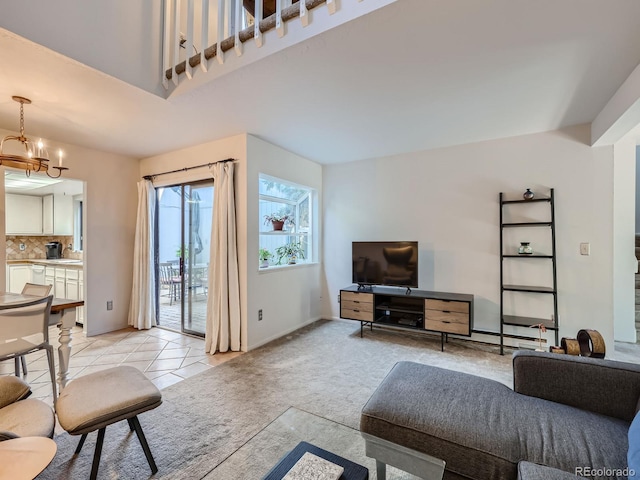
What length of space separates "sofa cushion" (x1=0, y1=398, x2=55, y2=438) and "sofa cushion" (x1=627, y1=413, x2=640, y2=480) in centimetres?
218

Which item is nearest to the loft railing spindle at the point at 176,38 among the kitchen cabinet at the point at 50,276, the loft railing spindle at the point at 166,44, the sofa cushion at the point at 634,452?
the loft railing spindle at the point at 166,44

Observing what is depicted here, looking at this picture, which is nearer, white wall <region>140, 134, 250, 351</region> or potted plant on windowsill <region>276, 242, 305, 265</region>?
white wall <region>140, 134, 250, 351</region>

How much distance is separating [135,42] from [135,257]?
9.34 ft

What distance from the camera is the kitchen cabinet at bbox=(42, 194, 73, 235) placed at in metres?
5.28

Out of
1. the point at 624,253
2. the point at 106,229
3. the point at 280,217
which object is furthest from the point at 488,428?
the point at 106,229

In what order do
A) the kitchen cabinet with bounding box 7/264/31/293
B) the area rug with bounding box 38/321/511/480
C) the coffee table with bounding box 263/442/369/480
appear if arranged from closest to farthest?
the coffee table with bounding box 263/442/369/480, the area rug with bounding box 38/321/511/480, the kitchen cabinet with bounding box 7/264/31/293

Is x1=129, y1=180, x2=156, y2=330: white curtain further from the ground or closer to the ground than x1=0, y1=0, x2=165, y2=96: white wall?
closer to the ground

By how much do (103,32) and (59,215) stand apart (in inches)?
182

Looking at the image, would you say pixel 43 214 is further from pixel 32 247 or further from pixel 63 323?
pixel 63 323

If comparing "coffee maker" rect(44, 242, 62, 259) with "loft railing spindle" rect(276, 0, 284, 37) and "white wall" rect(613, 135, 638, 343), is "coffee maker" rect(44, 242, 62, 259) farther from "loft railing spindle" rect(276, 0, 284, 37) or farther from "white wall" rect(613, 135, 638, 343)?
"white wall" rect(613, 135, 638, 343)

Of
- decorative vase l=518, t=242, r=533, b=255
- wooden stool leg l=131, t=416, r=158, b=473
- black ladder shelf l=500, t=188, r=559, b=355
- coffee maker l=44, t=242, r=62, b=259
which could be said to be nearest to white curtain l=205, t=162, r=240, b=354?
wooden stool leg l=131, t=416, r=158, b=473

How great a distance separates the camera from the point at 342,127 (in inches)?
123

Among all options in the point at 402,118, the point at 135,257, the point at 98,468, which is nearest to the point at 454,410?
the point at 98,468

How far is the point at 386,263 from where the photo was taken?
150 inches
